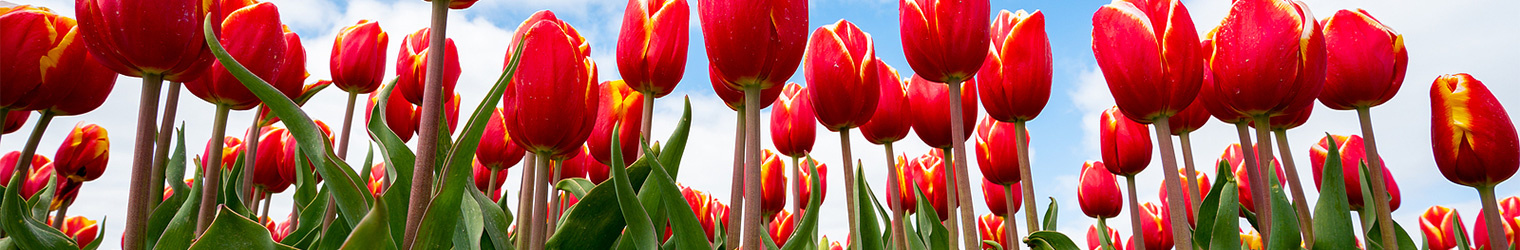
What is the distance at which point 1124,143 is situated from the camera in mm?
2270

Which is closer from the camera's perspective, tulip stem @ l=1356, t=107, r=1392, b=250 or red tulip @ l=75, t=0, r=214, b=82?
red tulip @ l=75, t=0, r=214, b=82

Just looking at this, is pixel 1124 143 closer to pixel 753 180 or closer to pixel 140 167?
pixel 753 180

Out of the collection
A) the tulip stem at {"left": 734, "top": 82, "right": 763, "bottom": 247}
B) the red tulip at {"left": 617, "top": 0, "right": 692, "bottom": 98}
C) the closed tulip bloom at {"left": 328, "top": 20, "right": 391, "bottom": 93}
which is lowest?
the tulip stem at {"left": 734, "top": 82, "right": 763, "bottom": 247}

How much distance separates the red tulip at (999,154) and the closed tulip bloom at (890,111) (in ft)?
1.18

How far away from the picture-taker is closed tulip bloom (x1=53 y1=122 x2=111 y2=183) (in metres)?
2.40

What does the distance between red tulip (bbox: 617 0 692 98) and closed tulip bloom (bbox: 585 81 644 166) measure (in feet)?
0.71

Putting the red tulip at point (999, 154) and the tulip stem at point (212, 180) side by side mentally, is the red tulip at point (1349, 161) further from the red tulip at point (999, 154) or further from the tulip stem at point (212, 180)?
the tulip stem at point (212, 180)

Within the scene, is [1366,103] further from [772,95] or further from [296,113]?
[296,113]

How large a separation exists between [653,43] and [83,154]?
2.05 m

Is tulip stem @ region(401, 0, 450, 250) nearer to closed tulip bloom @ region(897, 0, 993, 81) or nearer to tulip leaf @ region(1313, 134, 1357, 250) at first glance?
closed tulip bloom @ region(897, 0, 993, 81)

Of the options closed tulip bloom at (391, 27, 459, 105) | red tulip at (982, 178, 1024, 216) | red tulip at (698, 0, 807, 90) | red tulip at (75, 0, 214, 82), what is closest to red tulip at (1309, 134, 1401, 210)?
red tulip at (982, 178, 1024, 216)

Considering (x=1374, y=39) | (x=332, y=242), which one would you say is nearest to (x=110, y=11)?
(x=332, y=242)

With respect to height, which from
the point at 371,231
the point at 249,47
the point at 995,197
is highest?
the point at 249,47

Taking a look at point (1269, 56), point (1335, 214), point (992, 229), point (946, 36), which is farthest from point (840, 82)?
point (992, 229)
